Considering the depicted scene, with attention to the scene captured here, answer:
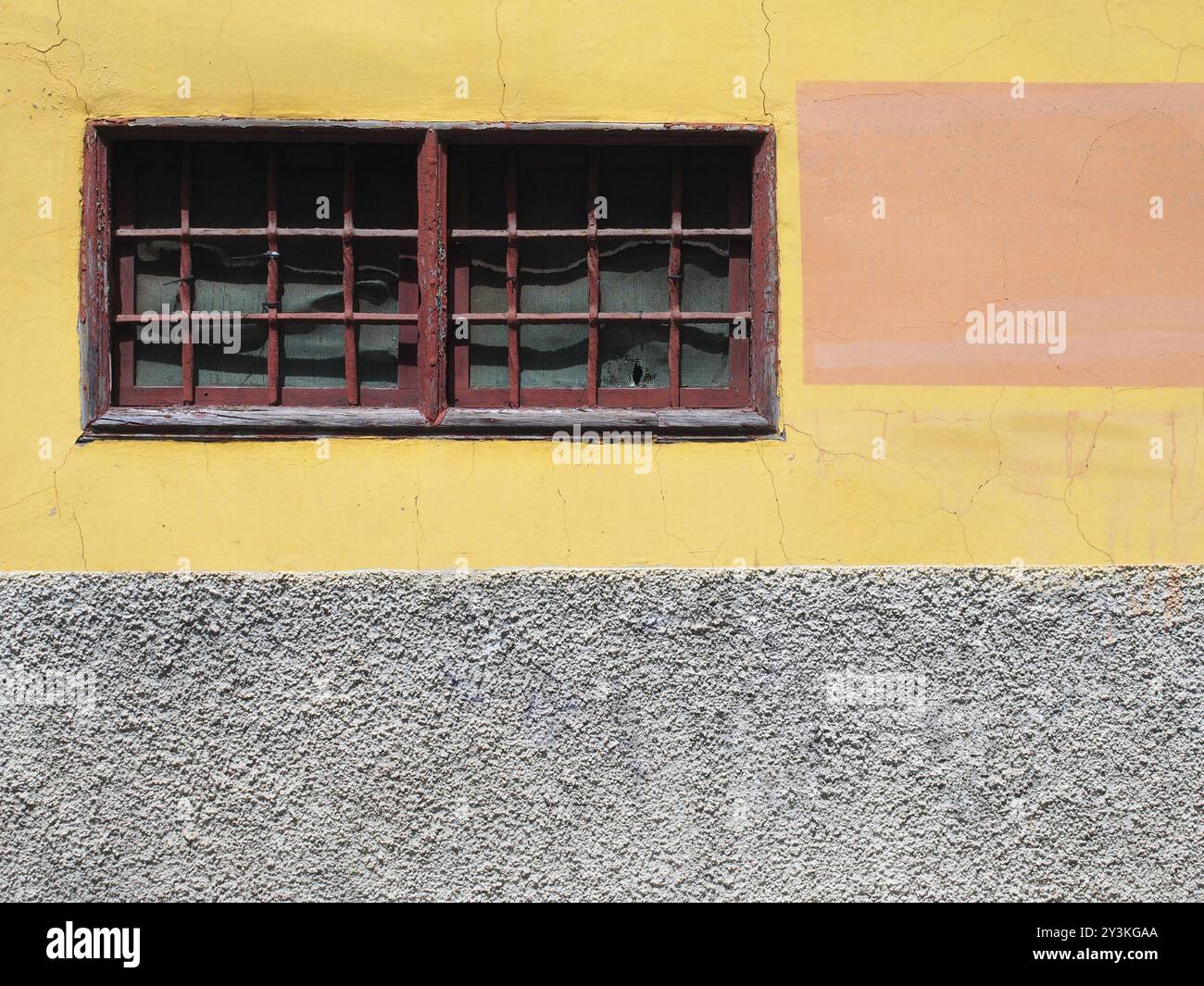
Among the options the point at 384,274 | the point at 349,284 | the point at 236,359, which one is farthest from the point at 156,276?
the point at 384,274

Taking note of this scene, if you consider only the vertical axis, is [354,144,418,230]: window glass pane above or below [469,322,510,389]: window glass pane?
above

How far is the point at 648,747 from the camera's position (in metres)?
3.18

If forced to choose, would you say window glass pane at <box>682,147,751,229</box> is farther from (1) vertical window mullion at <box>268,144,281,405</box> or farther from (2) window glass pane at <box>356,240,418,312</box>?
(1) vertical window mullion at <box>268,144,281,405</box>

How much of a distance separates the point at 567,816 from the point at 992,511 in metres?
1.76

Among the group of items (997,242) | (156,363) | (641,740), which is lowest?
(641,740)

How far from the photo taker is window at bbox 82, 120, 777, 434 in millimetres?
3248

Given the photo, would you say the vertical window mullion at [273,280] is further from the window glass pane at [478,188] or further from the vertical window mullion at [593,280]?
the vertical window mullion at [593,280]

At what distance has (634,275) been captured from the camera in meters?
3.36

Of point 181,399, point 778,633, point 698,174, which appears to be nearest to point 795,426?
point 778,633

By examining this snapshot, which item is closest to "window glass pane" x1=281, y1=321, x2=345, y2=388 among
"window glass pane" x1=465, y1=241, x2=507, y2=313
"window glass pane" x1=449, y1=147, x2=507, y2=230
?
"window glass pane" x1=465, y1=241, x2=507, y2=313

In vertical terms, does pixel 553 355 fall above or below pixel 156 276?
below

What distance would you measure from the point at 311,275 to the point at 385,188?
1.31 feet

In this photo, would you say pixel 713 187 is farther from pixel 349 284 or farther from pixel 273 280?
pixel 273 280

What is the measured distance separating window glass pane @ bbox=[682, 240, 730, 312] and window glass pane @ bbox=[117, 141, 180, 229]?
1.78 meters
